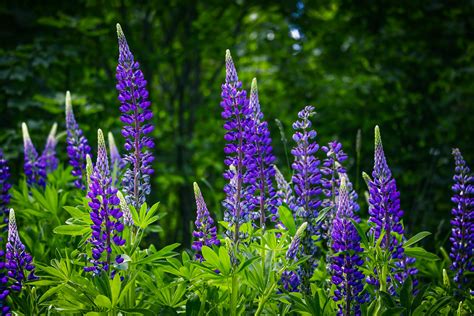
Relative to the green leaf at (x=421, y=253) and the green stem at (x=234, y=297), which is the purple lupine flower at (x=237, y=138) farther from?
the green leaf at (x=421, y=253)

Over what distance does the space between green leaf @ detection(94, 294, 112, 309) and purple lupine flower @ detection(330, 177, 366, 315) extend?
36.2 inches

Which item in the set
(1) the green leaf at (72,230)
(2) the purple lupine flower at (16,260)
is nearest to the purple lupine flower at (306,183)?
(1) the green leaf at (72,230)

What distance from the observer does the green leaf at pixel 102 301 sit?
1995 millimetres

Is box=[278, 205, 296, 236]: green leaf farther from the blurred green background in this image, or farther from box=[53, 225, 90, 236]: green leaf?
the blurred green background

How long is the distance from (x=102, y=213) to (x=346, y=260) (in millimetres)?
1032

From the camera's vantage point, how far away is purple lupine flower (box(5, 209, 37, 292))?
2357 millimetres

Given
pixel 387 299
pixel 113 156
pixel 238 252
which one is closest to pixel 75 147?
pixel 113 156

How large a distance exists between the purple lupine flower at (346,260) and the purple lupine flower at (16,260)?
1.33 meters

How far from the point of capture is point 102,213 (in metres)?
2.25

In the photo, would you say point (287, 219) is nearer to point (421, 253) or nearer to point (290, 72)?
point (421, 253)

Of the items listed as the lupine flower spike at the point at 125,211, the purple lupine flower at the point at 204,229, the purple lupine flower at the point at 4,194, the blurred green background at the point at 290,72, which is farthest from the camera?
the blurred green background at the point at 290,72

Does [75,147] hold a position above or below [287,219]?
above

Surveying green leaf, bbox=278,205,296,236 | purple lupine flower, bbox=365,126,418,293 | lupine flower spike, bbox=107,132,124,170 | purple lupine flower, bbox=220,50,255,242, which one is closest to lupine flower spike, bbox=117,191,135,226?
purple lupine flower, bbox=220,50,255,242

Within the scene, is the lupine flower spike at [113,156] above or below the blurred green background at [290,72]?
below
